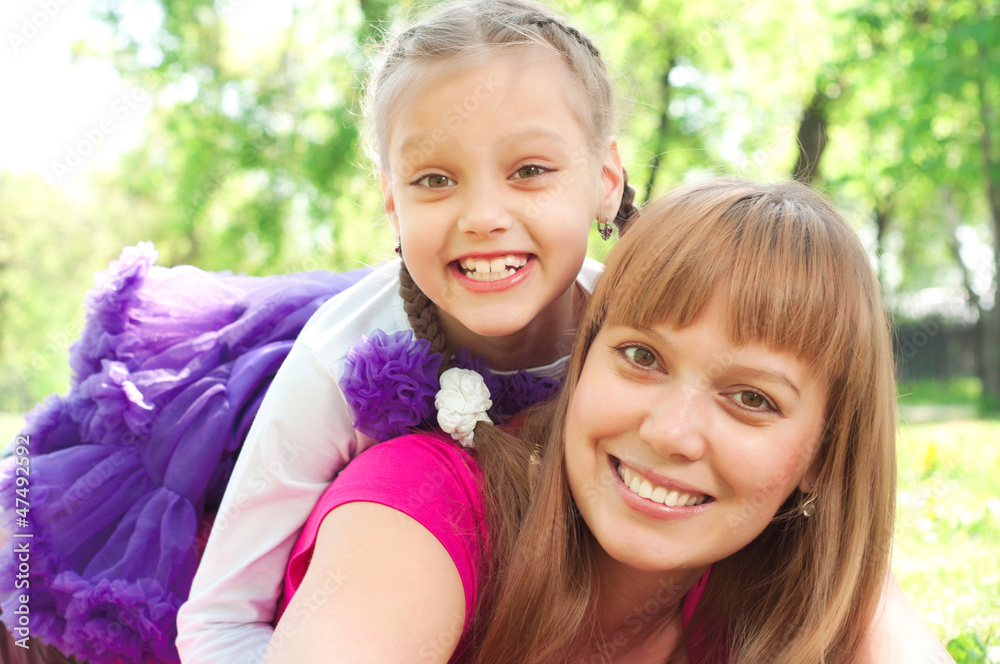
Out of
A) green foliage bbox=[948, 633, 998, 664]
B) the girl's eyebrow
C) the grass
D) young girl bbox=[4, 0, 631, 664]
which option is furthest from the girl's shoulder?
green foliage bbox=[948, 633, 998, 664]

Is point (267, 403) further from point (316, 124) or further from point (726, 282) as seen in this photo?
point (316, 124)

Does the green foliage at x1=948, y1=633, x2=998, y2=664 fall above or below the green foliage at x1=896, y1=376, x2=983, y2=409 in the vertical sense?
above

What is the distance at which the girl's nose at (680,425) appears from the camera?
6.40ft

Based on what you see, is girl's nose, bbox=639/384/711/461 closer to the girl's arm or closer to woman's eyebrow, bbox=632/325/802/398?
woman's eyebrow, bbox=632/325/802/398

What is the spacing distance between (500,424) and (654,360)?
713mm

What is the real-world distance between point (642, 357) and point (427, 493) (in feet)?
2.05

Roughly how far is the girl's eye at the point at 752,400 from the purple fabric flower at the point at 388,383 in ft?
3.09

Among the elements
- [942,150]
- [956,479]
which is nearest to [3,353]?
[942,150]

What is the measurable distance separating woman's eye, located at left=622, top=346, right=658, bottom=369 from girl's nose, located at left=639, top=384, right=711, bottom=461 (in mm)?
100

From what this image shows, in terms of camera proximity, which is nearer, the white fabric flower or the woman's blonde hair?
the woman's blonde hair

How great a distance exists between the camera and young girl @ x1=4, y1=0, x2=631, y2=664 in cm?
248

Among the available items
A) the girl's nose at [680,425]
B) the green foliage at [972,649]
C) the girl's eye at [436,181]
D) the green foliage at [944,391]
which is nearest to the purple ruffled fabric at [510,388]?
the girl's eye at [436,181]

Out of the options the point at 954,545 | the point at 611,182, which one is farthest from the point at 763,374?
the point at 954,545

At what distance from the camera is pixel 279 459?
2.55 metres
